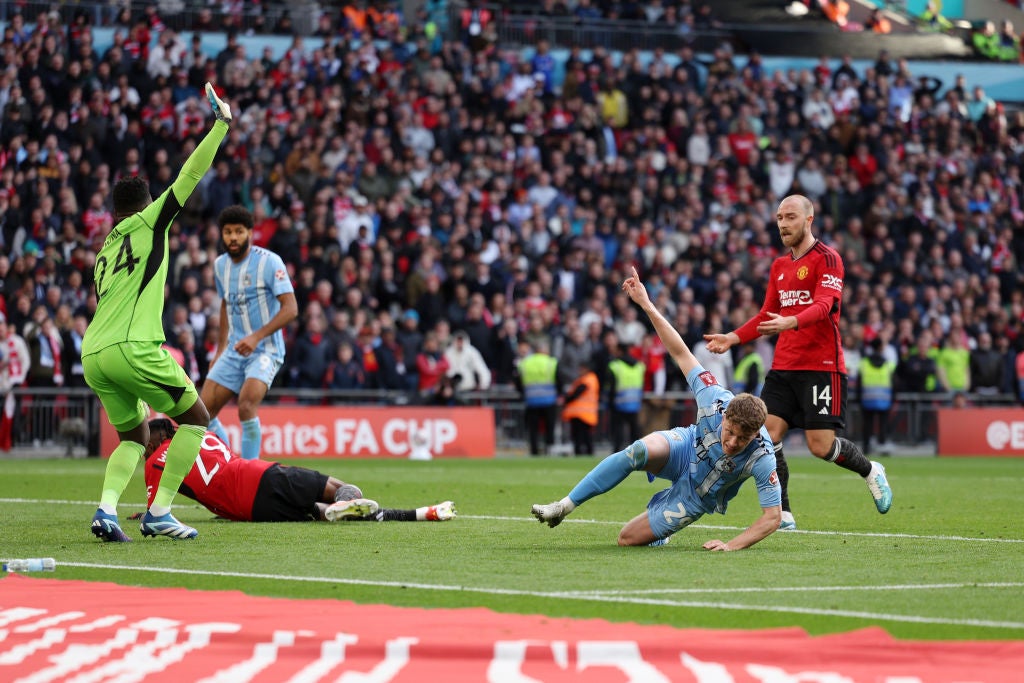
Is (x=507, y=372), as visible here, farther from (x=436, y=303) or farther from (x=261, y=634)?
(x=261, y=634)

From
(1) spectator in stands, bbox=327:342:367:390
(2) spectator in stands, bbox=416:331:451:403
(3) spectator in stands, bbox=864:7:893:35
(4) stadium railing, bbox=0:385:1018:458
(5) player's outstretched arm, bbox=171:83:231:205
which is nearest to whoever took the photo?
(5) player's outstretched arm, bbox=171:83:231:205

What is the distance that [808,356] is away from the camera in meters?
11.3

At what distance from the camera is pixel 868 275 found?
3017cm

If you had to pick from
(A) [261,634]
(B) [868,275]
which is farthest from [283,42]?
(A) [261,634]

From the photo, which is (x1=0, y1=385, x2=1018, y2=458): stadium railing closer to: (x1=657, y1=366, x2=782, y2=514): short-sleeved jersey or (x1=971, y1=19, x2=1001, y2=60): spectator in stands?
(x1=971, y1=19, x2=1001, y2=60): spectator in stands

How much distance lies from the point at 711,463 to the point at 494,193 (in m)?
19.3

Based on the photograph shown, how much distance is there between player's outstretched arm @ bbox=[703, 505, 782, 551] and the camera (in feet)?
29.6

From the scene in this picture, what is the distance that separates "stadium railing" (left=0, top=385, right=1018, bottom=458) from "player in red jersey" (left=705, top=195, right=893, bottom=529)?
13278mm

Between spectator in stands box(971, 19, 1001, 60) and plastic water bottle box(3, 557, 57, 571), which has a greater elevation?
spectator in stands box(971, 19, 1001, 60)

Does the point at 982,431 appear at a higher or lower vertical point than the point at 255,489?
lower

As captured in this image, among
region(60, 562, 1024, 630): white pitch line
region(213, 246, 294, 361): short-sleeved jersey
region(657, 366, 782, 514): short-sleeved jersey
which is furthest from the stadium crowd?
region(60, 562, 1024, 630): white pitch line

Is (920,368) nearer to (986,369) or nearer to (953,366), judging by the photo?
(953,366)

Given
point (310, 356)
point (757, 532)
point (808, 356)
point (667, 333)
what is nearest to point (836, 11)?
point (310, 356)

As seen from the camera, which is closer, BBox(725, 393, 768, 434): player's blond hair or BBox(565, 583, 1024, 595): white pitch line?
BBox(565, 583, 1024, 595): white pitch line
